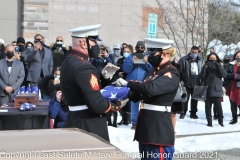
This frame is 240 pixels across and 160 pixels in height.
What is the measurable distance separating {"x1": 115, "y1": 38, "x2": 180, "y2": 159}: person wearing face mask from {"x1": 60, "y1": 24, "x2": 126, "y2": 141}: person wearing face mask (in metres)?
0.32

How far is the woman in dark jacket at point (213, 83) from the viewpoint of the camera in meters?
11.1

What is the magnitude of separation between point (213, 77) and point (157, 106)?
21.7 feet

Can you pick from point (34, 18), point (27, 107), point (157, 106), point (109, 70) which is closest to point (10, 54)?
point (27, 107)

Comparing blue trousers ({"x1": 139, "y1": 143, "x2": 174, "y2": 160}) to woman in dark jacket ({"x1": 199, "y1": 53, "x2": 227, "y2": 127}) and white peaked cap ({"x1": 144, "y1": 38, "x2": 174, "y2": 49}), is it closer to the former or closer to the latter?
white peaked cap ({"x1": 144, "y1": 38, "x2": 174, "y2": 49})

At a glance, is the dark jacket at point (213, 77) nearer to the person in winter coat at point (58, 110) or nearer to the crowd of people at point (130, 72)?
the crowd of people at point (130, 72)

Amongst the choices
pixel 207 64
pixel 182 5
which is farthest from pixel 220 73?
pixel 182 5

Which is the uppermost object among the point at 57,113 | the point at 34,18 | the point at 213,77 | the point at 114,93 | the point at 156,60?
the point at 34,18

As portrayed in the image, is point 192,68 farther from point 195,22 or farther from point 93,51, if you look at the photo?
point 93,51

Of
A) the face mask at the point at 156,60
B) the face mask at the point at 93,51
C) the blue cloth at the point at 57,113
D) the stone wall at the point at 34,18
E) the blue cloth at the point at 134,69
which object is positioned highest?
the stone wall at the point at 34,18

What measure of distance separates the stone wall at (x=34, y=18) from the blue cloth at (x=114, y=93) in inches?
526

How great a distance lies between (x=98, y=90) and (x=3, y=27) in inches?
557

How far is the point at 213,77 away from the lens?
36.9 ft

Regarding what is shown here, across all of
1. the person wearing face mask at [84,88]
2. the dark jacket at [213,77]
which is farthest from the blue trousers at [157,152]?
the dark jacket at [213,77]

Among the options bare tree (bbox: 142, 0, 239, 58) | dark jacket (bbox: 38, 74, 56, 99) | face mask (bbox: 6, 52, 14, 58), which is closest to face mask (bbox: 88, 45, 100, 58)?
dark jacket (bbox: 38, 74, 56, 99)
